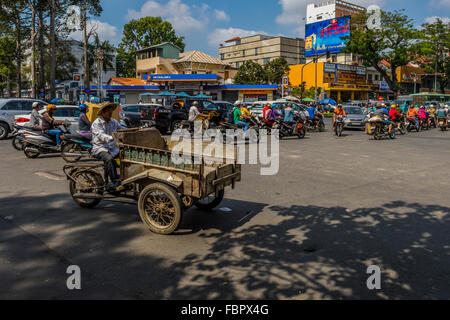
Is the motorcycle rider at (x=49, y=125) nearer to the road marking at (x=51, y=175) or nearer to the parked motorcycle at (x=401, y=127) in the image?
the road marking at (x=51, y=175)

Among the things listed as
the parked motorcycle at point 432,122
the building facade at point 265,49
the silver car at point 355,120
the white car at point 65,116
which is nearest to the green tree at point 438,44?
the parked motorcycle at point 432,122

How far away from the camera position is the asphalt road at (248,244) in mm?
3623

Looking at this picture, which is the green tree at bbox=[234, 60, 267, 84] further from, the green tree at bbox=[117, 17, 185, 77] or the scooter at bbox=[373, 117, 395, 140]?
the scooter at bbox=[373, 117, 395, 140]

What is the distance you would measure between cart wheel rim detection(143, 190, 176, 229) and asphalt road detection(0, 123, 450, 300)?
0.22 m

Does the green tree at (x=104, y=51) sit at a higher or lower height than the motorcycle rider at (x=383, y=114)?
higher

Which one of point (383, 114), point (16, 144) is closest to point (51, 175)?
point (16, 144)

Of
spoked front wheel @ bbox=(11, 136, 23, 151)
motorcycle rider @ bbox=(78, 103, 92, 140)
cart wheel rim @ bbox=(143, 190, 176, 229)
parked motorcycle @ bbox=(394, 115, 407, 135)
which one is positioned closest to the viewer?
cart wheel rim @ bbox=(143, 190, 176, 229)

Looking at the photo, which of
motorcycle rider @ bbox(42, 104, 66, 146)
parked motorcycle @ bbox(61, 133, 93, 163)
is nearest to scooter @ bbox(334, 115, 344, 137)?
parked motorcycle @ bbox(61, 133, 93, 163)

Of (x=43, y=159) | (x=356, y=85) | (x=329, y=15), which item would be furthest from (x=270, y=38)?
(x=43, y=159)

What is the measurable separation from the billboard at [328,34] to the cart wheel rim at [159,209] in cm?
5666

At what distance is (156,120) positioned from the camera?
61.8ft

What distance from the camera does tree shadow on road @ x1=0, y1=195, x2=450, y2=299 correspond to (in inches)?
141

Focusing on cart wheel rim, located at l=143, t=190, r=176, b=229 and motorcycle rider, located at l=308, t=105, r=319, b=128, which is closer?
cart wheel rim, located at l=143, t=190, r=176, b=229

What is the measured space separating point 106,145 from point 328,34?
63217 millimetres
